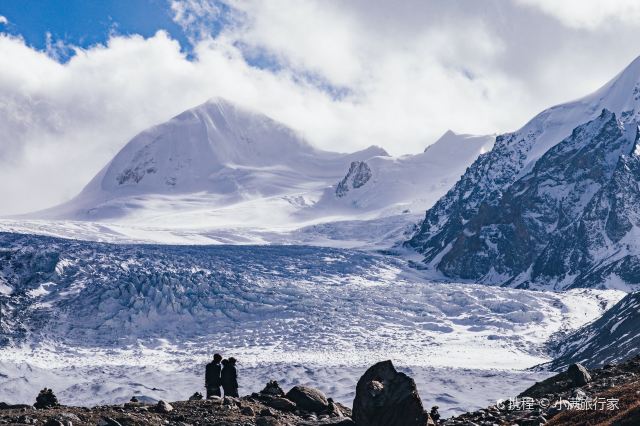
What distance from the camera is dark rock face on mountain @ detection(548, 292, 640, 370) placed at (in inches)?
4759

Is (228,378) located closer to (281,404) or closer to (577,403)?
(281,404)

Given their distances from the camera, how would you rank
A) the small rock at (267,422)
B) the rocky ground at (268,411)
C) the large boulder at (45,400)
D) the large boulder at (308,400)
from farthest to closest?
the large boulder at (308,400) → the large boulder at (45,400) → the small rock at (267,422) → the rocky ground at (268,411)

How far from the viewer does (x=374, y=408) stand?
28891mm

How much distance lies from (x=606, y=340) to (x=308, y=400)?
342 ft

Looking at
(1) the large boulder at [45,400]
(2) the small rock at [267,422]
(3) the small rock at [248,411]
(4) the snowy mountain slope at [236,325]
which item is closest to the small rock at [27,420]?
(1) the large boulder at [45,400]

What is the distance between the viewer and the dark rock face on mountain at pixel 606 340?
12088 cm

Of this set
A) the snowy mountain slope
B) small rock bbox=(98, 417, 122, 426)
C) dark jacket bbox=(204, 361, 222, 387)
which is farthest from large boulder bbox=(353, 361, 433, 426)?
the snowy mountain slope

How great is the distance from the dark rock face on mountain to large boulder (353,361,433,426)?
89.6 meters

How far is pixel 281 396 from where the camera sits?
117 feet

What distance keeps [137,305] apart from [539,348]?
59211mm

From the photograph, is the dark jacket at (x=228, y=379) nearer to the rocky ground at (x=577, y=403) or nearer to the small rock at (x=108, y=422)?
the rocky ground at (x=577, y=403)

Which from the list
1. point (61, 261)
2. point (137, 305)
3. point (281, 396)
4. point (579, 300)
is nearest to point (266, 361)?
point (137, 305)

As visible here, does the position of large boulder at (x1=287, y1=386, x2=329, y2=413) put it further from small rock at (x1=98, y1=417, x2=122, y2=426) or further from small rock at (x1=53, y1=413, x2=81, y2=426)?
small rock at (x1=53, y1=413, x2=81, y2=426)

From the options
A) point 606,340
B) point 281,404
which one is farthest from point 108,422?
point 606,340
